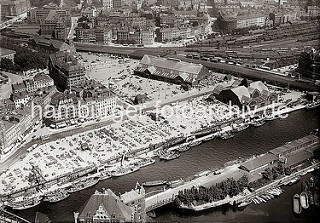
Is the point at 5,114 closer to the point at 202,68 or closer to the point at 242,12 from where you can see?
the point at 202,68

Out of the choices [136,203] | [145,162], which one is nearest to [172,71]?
[145,162]

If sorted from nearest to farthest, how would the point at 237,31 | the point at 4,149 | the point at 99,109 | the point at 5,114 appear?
the point at 4,149 → the point at 5,114 → the point at 99,109 → the point at 237,31

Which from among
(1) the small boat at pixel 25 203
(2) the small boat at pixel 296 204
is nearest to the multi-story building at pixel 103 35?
(1) the small boat at pixel 25 203

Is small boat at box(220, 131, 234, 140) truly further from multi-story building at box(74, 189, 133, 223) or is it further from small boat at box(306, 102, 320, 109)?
multi-story building at box(74, 189, 133, 223)

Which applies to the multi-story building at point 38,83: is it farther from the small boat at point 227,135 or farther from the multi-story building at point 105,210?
the multi-story building at point 105,210

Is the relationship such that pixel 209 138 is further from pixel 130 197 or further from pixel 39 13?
pixel 39 13

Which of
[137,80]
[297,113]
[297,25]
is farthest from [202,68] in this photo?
[297,25]

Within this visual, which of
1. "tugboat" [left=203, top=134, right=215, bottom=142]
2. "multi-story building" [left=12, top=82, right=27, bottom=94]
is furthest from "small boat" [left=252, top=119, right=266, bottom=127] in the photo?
"multi-story building" [left=12, top=82, right=27, bottom=94]
